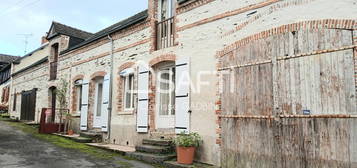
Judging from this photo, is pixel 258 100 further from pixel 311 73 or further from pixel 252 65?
pixel 311 73

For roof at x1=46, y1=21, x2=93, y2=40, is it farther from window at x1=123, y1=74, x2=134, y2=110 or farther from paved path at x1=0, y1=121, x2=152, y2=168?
paved path at x1=0, y1=121, x2=152, y2=168

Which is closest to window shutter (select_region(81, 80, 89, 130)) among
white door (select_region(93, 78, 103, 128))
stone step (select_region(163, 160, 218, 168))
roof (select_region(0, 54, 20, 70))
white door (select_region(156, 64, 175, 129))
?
white door (select_region(93, 78, 103, 128))

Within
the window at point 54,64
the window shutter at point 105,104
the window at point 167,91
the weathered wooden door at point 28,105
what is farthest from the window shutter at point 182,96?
the weathered wooden door at point 28,105

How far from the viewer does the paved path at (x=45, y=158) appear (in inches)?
237

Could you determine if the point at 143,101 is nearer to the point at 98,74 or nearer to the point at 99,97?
the point at 98,74

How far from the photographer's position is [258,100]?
5438 millimetres

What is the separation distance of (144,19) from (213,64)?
3.38 meters

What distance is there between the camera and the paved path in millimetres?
6016

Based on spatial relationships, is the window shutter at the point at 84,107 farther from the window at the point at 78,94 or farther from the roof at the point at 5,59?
the roof at the point at 5,59

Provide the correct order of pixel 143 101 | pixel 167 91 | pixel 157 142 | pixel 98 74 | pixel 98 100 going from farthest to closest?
pixel 98 100 < pixel 98 74 < pixel 143 101 < pixel 167 91 < pixel 157 142

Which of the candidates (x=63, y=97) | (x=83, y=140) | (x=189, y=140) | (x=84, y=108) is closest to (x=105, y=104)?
(x=83, y=140)

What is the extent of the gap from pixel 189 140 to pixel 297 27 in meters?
3.27

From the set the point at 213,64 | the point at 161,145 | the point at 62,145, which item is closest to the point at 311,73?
the point at 213,64

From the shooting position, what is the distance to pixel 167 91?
7977mm
